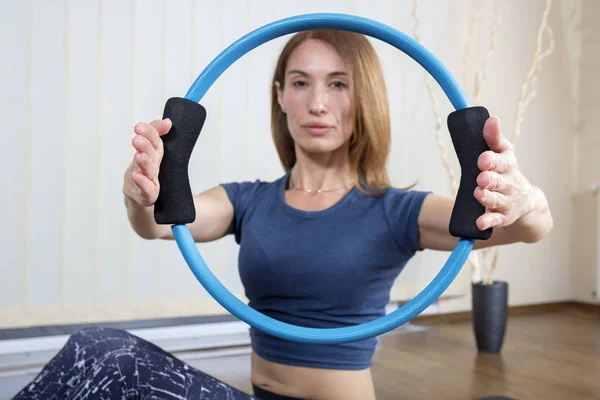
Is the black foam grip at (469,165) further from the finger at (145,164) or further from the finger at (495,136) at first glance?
the finger at (145,164)

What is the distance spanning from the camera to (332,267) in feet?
4.23

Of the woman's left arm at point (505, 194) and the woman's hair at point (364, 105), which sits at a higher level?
the woman's hair at point (364, 105)

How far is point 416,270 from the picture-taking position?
343cm

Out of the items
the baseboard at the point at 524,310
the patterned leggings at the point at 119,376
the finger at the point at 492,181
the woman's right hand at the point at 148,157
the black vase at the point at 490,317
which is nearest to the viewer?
the finger at the point at 492,181

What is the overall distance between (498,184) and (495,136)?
0.07 m

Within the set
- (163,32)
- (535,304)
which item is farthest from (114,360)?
(535,304)

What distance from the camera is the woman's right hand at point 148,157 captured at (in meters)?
0.98

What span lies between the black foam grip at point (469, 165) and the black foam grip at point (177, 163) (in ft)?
1.42

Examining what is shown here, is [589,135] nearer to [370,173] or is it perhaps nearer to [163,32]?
[163,32]

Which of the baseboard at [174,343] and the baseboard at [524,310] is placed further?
the baseboard at [524,310]

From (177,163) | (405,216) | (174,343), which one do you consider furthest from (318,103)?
(174,343)

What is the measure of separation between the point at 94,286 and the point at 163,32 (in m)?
1.09

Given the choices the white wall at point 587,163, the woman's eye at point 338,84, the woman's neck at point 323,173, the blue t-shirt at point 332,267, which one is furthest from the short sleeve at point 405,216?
the white wall at point 587,163

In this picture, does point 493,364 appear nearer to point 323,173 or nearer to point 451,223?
point 323,173
